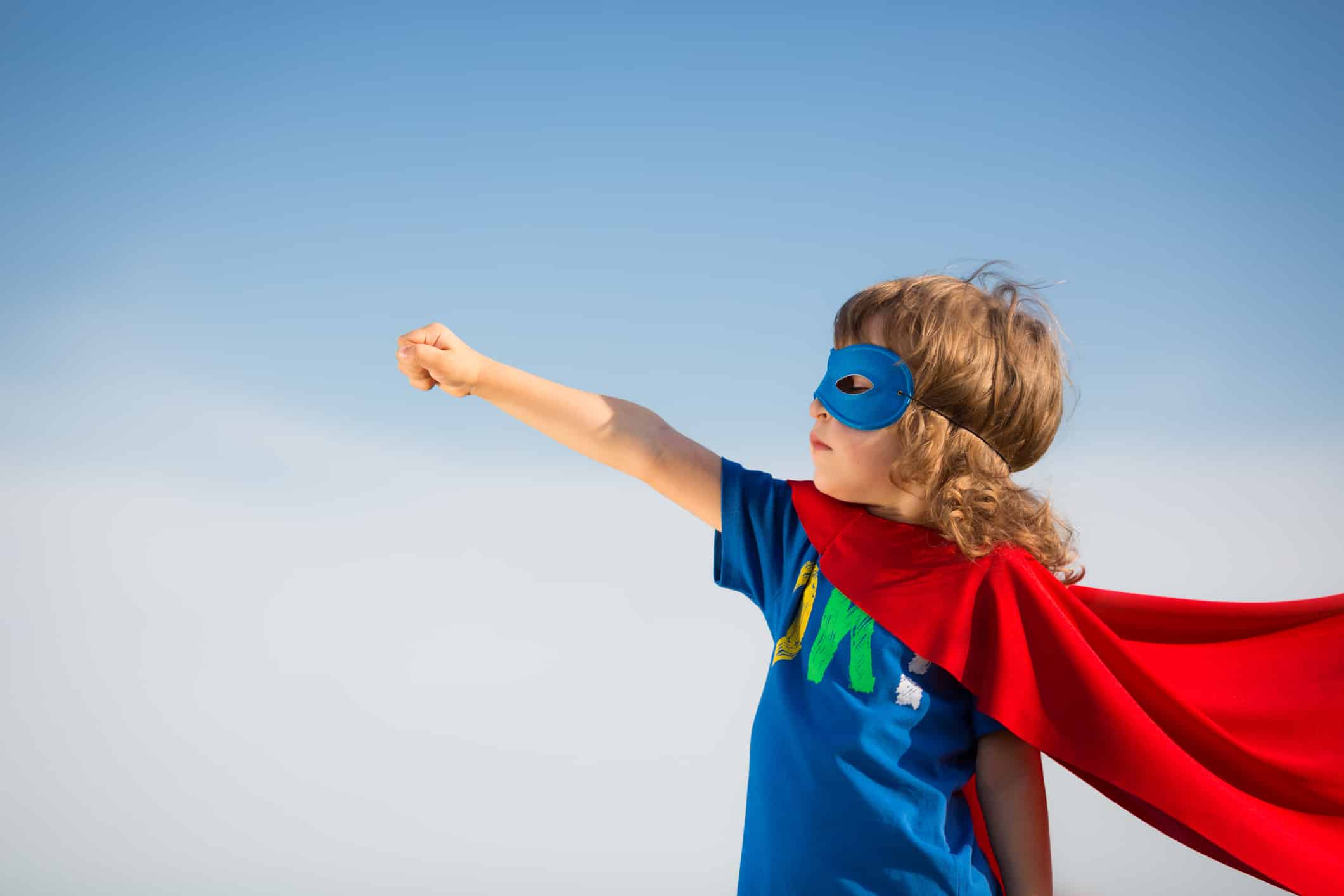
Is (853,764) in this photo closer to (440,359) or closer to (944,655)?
(944,655)

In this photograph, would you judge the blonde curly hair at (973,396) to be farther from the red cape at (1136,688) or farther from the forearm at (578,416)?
the forearm at (578,416)

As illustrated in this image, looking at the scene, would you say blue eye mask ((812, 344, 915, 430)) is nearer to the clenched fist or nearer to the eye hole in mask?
the eye hole in mask

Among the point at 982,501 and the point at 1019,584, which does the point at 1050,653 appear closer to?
the point at 1019,584

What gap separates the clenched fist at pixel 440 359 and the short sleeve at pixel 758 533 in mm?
359

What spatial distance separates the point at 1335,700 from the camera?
137 cm

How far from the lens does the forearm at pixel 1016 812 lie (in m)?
1.22

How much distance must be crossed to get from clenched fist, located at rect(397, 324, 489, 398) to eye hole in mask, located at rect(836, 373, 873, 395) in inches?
17.9

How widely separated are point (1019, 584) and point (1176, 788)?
0.31 metres

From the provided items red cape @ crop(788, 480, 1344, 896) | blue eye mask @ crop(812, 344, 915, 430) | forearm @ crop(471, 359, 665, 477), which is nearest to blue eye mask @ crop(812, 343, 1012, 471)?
blue eye mask @ crop(812, 344, 915, 430)

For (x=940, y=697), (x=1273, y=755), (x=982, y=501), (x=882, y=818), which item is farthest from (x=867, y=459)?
(x=1273, y=755)

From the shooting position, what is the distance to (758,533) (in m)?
1.37

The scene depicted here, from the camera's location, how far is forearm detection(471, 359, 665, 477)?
130 centimetres

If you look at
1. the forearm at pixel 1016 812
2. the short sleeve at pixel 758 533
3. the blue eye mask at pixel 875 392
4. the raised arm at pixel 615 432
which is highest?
the blue eye mask at pixel 875 392

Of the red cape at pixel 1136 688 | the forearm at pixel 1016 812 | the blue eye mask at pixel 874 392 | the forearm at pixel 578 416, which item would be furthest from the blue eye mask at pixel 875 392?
the forearm at pixel 1016 812
